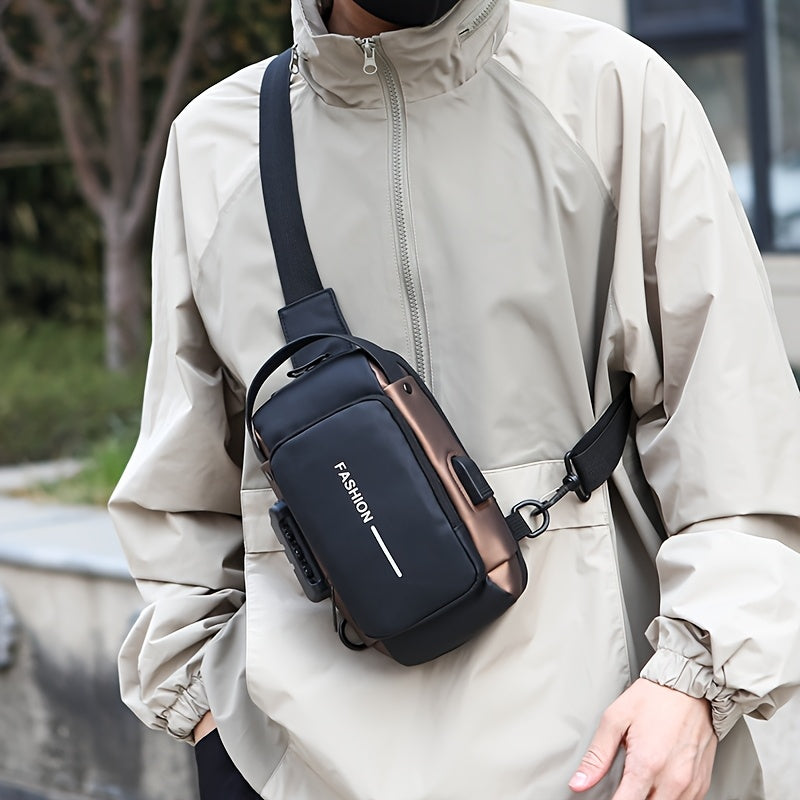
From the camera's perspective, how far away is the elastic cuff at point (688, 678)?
1380 millimetres

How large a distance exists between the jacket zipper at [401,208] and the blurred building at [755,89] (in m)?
4.50

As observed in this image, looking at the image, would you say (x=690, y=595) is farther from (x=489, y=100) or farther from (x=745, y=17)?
(x=745, y=17)

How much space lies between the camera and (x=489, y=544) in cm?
145

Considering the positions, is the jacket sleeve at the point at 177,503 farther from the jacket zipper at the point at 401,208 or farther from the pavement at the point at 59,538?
the pavement at the point at 59,538

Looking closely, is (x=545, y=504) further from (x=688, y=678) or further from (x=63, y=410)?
(x=63, y=410)

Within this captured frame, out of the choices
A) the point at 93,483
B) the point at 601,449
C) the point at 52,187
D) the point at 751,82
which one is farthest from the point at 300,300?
the point at 52,187

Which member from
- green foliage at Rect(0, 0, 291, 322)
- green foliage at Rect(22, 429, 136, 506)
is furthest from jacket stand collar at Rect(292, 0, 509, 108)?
green foliage at Rect(0, 0, 291, 322)

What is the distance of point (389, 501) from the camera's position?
57.1 inches

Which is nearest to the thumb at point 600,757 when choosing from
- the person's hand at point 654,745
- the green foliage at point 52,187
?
the person's hand at point 654,745

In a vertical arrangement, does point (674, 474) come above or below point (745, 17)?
above

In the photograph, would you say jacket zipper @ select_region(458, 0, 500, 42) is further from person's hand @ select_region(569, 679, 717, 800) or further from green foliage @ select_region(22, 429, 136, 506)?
green foliage @ select_region(22, 429, 136, 506)

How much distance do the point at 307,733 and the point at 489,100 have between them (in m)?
0.79

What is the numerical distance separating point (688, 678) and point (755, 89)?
214 inches

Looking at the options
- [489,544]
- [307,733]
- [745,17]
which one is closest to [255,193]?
[489,544]
